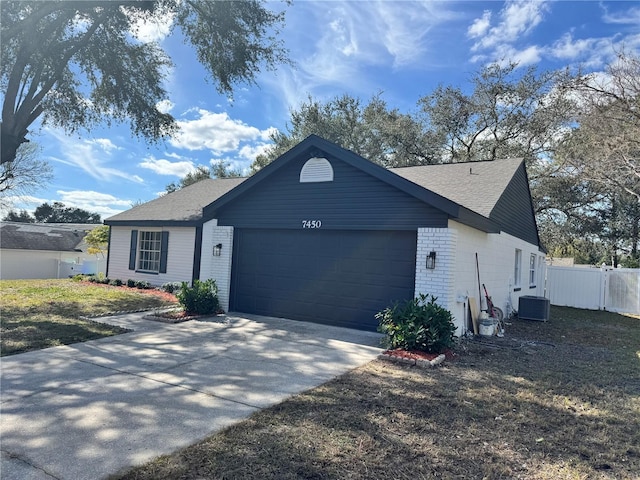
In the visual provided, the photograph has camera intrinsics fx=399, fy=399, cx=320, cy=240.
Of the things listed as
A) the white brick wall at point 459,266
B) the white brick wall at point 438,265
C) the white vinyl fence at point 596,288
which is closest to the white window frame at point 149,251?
the white brick wall at point 438,265

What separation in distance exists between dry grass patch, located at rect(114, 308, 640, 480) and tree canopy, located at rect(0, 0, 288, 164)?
9874 mm

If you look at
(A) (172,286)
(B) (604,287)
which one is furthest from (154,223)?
(B) (604,287)

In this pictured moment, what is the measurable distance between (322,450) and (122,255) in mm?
15362

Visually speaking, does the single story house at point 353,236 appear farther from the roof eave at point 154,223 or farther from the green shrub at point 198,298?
the roof eave at point 154,223

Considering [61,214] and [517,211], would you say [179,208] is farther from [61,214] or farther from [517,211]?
[61,214]

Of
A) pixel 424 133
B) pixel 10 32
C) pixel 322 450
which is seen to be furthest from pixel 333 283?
pixel 424 133

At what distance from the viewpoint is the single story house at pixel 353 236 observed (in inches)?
306

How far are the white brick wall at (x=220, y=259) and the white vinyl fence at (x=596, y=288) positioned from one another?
551 inches

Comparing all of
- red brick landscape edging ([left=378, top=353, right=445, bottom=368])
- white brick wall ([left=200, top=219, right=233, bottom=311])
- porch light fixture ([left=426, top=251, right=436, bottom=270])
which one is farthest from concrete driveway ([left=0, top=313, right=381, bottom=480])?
white brick wall ([left=200, top=219, right=233, bottom=311])

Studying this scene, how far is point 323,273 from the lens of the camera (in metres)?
9.05

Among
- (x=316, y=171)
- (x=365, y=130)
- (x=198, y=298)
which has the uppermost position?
(x=365, y=130)

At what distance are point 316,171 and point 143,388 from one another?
19.5 feet

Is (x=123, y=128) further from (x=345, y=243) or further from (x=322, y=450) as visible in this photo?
(x=322, y=450)

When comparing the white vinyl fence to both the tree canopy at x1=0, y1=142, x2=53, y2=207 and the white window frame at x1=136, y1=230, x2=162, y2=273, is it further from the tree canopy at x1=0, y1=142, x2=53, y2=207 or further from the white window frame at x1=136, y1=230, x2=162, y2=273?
the tree canopy at x1=0, y1=142, x2=53, y2=207
